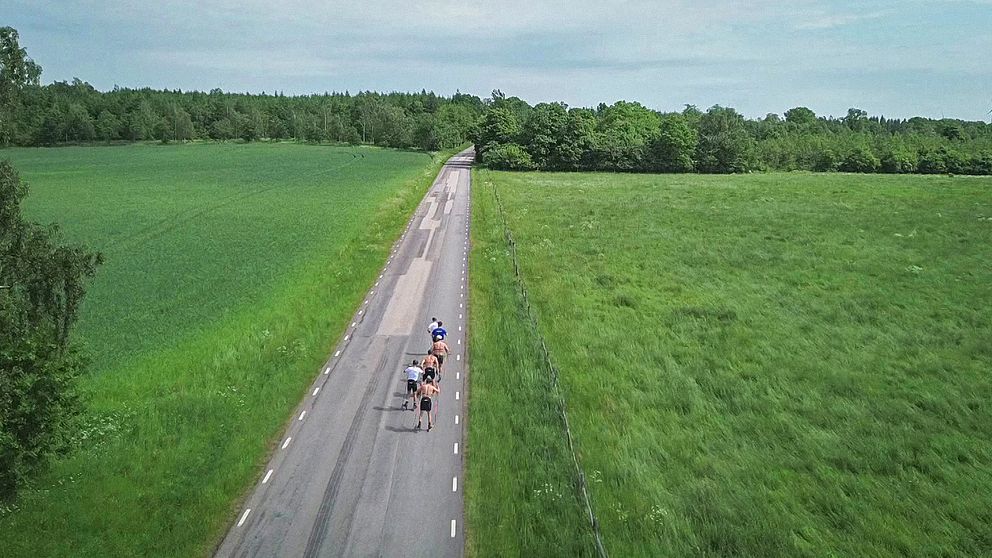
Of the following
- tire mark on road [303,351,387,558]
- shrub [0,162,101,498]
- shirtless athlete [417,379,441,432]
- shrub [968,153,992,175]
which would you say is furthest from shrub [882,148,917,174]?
shrub [0,162,101,498]

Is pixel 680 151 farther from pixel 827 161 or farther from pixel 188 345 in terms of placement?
pixel 188 345

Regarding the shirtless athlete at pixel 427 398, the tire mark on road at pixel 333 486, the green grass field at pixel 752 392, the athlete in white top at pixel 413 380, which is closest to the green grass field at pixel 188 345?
the tire mark on road at pixel 333 486

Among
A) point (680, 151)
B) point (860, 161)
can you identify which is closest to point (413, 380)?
point (680, 151)

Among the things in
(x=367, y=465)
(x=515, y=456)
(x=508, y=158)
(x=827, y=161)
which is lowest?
(x=367, y=465)

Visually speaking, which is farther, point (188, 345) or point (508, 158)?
point (508, 158)

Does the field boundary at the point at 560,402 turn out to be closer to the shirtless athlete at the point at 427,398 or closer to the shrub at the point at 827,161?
the shirtless athlete at the point at 427,398

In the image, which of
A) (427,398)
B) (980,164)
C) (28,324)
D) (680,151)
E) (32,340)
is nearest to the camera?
(32,340)
